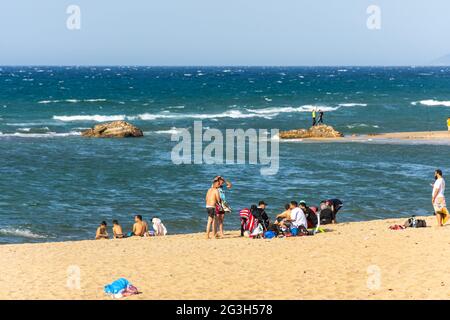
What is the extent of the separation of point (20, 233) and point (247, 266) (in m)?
9.72

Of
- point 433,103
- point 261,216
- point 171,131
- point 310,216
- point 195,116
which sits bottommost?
point 195,116

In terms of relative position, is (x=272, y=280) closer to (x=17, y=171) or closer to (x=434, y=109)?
(x=17, y=171)

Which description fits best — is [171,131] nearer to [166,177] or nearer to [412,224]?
[166,177]

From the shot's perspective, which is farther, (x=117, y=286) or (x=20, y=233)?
(x=20, y=233)

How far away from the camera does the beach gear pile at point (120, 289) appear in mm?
13914

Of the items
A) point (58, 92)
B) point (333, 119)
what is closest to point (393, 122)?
point (333, 119)

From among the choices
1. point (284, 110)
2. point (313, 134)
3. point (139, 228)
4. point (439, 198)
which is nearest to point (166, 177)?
point (139, 228)

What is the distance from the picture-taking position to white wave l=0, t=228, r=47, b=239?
22.8 m

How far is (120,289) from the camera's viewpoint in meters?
13.9

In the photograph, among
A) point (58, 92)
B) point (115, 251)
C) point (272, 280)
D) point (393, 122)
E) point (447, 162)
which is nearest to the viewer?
point (272, 280)

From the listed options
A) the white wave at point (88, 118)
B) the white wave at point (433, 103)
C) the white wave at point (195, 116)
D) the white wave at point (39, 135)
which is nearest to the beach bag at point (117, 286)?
the white wave at point (39, 135)

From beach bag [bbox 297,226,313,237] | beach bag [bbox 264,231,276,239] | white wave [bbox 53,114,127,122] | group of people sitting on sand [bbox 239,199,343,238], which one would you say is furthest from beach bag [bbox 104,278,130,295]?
white wave [bbox 53,114,127,122]

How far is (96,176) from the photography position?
34.2 meters
